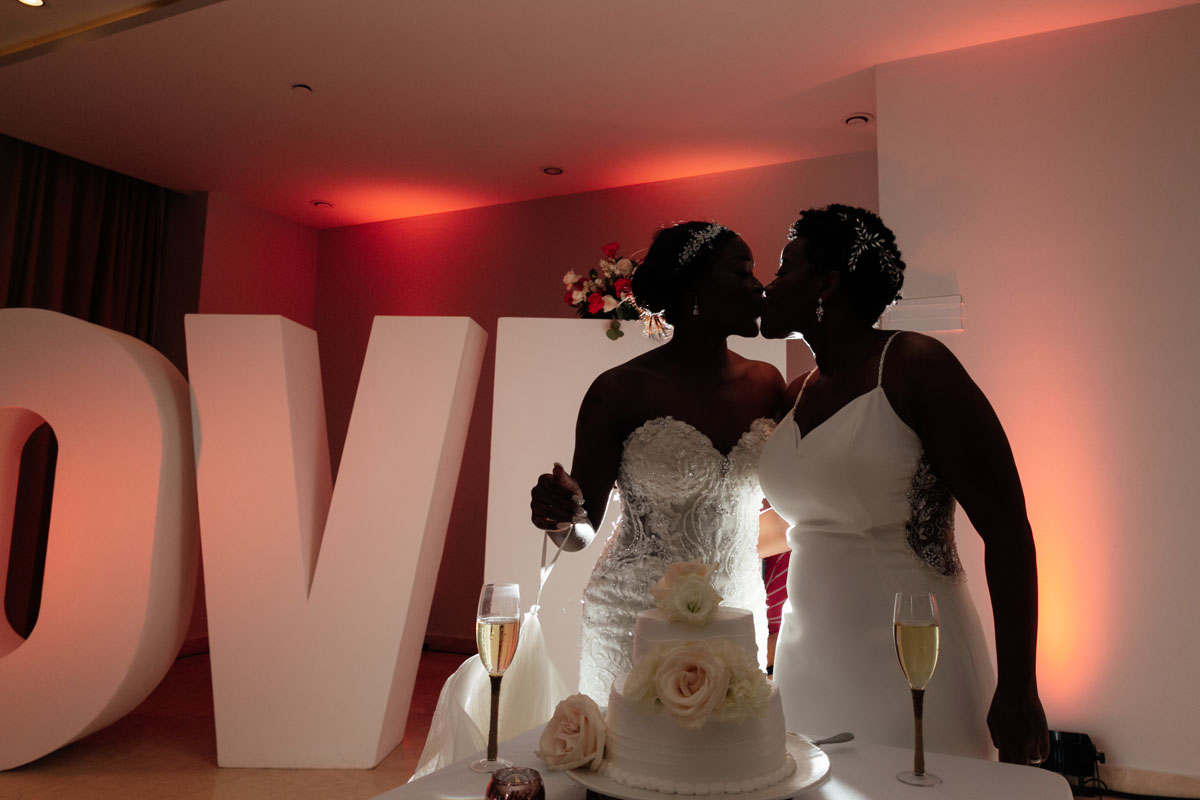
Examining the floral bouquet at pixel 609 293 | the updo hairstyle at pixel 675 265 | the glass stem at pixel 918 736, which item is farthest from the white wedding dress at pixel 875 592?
the floral bouquet at pixel 609 293

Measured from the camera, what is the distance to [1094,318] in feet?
13.2

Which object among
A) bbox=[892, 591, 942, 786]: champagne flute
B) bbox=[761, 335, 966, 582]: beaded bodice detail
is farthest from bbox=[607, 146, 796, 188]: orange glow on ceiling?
bbox=[892, 591, 942, 786]: champagne flute

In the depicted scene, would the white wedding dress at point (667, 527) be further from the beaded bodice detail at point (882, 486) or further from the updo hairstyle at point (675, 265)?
the beaded bodice detail at point (882, 486)

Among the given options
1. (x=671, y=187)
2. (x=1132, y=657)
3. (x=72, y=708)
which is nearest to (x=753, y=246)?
(x=671, y=187)

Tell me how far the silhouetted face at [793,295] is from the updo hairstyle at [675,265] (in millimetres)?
329

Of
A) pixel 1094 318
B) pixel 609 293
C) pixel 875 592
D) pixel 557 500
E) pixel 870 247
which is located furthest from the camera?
pixel 609 293

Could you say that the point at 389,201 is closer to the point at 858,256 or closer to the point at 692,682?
the point at 858,256

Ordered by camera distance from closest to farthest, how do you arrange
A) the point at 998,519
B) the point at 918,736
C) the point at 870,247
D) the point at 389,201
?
1. the point at 918,736
2. the point at 998,519
3. the point at 870,247
4. the point at 389,201

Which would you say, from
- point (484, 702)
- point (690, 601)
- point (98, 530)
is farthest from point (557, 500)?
point (98, 530)

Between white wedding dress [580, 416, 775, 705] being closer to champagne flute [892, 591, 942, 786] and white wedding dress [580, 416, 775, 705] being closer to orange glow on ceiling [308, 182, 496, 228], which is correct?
champagne flute [892, 591, 942, 786]

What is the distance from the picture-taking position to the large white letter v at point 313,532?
13.8ft

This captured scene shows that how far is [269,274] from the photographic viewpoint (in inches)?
291

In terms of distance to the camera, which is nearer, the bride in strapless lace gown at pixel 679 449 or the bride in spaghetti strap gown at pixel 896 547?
the bride in spaghetti strap gown at pixel 896 547

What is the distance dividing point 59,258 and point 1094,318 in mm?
6371
